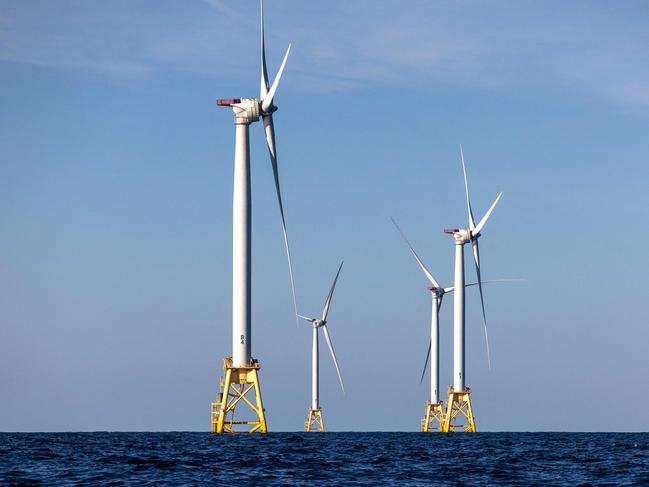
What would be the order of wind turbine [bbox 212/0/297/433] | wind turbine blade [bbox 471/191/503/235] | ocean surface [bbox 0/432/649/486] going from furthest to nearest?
wind turbine blade [bbox 471/191/503/235] → wind turbine [bbox 212/0/297/433] → ocean surface [bbox 0/432/649/486]

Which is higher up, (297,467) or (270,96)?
(270,96)

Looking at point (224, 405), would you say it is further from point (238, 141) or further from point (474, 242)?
point (474, 242)

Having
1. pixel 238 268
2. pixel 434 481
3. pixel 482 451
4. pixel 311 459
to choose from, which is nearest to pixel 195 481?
pixel 434 481

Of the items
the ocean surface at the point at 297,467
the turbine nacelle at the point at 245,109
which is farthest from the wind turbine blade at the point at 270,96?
the ocean surface at the point at 297,467

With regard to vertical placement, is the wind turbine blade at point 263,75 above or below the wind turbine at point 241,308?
above

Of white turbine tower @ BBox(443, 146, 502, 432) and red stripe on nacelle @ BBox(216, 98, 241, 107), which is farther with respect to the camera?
white turbine tower @ BBox(443, 146, 502, 432)

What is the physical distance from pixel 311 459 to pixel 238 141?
46.5 m

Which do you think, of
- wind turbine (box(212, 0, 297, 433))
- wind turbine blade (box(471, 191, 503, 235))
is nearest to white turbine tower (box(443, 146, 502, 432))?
wind turbine blade (box(471, 191, 503, 235))

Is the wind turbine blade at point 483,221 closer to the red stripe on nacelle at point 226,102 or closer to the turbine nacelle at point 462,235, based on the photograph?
the turbine nacelle at point 462,235

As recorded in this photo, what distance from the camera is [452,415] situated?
638 ft

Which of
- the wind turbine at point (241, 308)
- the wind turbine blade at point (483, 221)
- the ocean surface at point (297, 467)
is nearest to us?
the ocean surface at point (297, 467)

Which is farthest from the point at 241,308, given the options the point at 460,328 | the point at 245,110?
the point at 460,328

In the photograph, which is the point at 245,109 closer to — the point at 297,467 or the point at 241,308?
the point at 241,308

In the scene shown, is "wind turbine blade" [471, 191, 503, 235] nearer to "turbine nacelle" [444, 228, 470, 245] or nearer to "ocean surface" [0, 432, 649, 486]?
"turbine nacelle" [444, 228, 470, 245]
